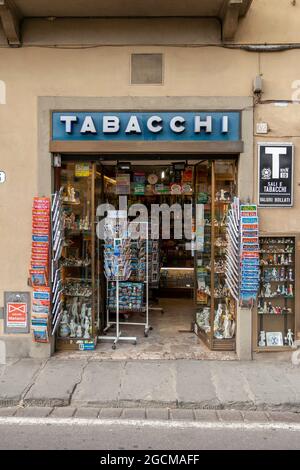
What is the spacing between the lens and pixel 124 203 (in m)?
8.46

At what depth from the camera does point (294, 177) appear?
6.45 metres

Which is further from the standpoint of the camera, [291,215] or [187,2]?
[291,215]

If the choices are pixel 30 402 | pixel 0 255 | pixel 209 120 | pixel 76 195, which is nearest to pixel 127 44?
pixel 209 120

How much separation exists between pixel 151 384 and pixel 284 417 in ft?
5.39

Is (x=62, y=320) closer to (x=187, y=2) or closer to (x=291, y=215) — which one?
(x=291, y=215)

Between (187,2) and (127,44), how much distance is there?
1045mm

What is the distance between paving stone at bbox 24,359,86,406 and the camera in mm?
5109

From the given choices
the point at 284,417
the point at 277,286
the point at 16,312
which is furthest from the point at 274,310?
the point at 16,312

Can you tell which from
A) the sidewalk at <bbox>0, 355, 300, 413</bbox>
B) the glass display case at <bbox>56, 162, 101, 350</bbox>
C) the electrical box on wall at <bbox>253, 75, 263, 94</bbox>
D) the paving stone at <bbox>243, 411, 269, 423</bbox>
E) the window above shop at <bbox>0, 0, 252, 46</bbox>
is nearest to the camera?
the paving stone at <bbox>243, 411, 269, 423</bbox>

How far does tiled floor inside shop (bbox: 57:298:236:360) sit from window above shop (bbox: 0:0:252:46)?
4.77 metres

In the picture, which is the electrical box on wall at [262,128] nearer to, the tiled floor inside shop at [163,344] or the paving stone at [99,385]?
the tiled floor inside shop at [163,344]

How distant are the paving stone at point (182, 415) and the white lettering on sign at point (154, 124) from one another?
3.87 meters

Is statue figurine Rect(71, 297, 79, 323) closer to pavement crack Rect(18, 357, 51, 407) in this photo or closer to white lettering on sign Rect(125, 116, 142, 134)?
pavement crack Rect(18, 357, 51, 407)

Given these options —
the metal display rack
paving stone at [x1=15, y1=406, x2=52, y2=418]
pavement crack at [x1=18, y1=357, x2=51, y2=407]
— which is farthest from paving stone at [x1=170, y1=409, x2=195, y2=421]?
the metal display rack
